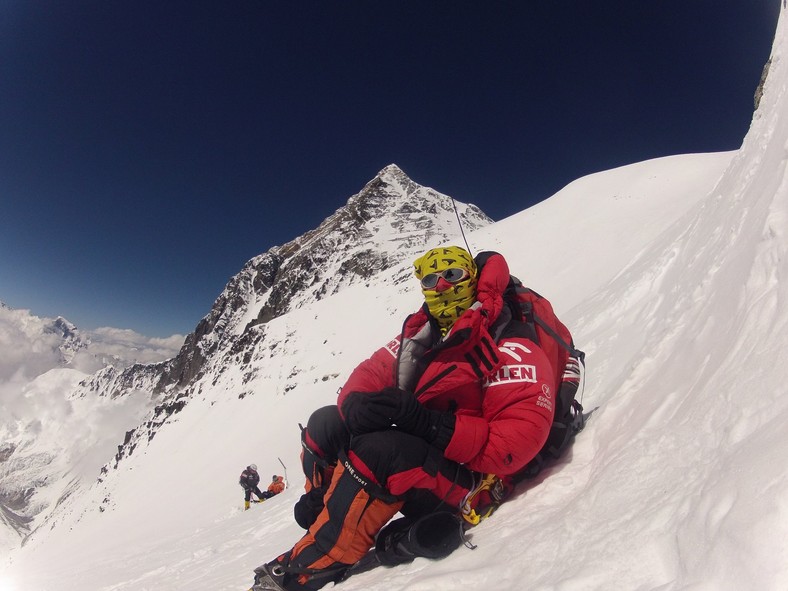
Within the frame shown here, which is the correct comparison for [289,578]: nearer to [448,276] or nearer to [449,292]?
[449,292]

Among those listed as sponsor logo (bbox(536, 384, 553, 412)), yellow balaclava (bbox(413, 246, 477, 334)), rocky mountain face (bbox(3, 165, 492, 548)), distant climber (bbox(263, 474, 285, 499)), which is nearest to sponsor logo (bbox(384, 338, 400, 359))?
yellow balaclava (bbox(413, 246, 477, 334))

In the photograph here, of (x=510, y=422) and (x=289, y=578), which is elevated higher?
(x=510, y=422)

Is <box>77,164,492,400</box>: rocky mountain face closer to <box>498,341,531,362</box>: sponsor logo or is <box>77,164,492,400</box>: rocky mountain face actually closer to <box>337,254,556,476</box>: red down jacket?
<box>337,254,556,476</box>: red down jacket

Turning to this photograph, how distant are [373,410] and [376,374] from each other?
88cm

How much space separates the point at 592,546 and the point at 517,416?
3.19 feet

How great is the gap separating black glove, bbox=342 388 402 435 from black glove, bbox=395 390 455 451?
0.06m

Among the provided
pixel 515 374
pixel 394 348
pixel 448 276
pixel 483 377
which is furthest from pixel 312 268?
pixel 515 374

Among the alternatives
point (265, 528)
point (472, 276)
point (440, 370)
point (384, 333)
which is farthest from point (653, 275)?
point (384, 333)

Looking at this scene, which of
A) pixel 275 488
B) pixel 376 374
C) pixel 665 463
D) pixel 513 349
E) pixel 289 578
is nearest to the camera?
pixel 665 463

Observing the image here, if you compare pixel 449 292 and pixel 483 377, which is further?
pixel 449 292

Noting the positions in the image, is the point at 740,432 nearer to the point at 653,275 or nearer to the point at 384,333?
the point at 653,275

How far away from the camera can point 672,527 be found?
157 centimetres

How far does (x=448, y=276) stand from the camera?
3416 millimetres

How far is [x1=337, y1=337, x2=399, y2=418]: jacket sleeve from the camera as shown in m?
3.49
